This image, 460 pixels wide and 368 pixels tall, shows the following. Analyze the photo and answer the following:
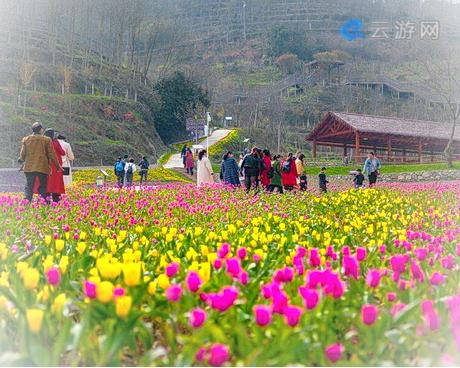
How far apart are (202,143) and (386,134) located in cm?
1708

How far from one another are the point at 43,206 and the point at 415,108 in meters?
56.4

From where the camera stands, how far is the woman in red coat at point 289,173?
16.0m

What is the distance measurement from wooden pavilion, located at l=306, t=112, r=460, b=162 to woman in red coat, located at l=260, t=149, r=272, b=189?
58.9 feet

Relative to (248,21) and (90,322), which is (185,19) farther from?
(90,322)

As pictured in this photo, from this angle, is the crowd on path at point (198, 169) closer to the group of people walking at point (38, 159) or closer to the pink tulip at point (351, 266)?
the group of people walking at point (38, 159)

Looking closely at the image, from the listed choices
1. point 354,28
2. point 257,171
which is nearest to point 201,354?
point 257,171

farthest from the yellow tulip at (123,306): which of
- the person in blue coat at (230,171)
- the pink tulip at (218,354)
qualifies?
the person in blue coat at (230,171)

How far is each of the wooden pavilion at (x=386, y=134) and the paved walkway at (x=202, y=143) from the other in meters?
8.82

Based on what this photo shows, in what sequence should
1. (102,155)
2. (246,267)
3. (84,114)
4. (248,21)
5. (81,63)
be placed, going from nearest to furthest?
(246,267) → (102,155) → (84,114) → (81,63) → (248,21)

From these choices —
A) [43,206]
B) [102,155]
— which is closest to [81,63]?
[102,155]

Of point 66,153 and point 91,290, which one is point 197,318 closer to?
point 91,290

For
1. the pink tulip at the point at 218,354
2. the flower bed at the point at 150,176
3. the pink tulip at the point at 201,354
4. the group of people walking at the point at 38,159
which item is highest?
the group of people walking at the point at 38,159

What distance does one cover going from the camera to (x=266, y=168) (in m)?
15.4

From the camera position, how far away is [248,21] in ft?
327
